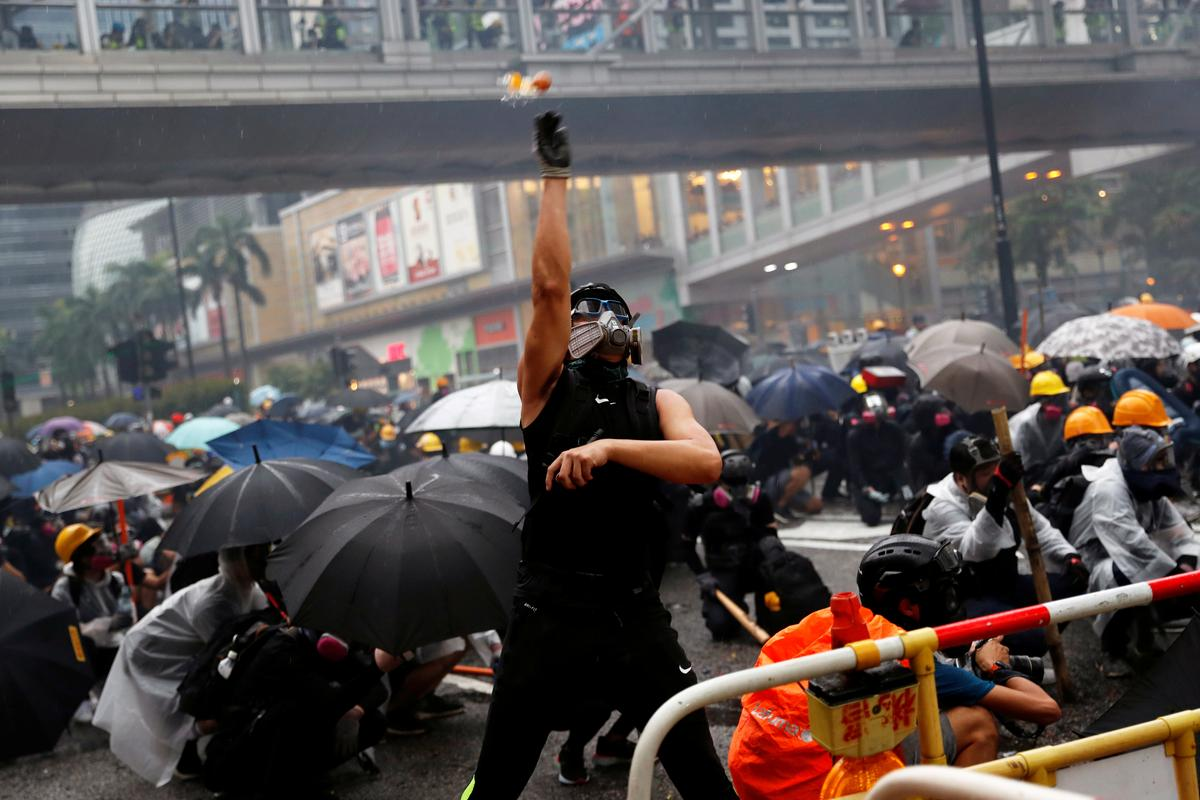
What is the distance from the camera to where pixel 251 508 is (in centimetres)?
672

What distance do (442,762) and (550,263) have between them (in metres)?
3.70

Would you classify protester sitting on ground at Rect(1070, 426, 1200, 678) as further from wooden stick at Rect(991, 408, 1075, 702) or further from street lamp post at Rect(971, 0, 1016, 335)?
street lamp post at Rect(971, 0, 1016, 335)

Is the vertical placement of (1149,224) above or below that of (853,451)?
above

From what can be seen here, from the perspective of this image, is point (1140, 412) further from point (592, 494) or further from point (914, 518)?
point (592, 494)

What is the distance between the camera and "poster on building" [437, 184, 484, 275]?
64.8 m

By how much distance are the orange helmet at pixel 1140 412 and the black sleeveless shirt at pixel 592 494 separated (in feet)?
14.3

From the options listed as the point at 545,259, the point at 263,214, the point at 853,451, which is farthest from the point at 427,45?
the point at 263,214

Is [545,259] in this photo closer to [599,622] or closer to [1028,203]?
[599,622]

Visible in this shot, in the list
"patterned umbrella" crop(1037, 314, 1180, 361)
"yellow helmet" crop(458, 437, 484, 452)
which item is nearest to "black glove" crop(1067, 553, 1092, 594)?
"patterned umbrella" crop(1037, 314, 1180, 361)

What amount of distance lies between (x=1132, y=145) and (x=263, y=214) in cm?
7600

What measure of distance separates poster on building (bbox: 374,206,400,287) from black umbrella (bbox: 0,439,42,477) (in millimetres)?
59495

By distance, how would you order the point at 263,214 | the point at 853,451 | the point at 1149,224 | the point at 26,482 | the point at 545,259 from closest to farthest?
1. the point at 545,259
2. the point at 853,451
3. the point at 26,482
4. the point at 1149,224
5. the point at 263,214

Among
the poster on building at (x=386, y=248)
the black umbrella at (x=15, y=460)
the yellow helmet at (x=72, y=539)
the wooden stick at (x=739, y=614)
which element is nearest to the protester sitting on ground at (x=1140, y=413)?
the wooden stick at (x=739, y=614)

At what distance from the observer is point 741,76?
2395 centimetres
